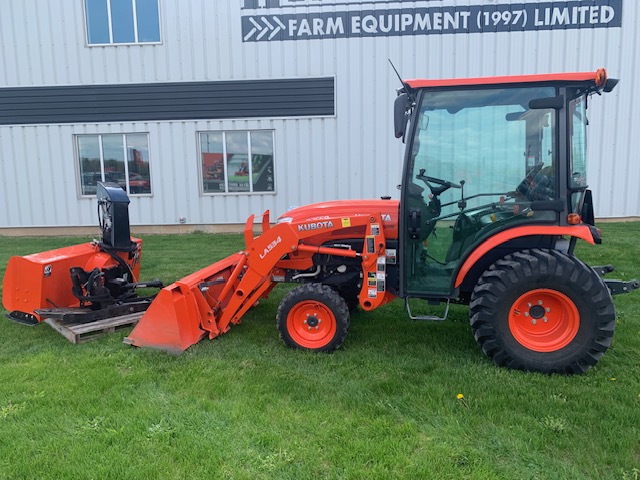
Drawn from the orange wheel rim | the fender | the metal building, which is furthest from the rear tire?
the metal building

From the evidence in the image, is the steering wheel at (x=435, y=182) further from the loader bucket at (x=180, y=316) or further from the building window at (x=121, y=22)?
the building window at (x=121, y=22)

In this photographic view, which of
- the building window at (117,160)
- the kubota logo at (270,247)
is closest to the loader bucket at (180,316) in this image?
the kubota logo at (270,247)

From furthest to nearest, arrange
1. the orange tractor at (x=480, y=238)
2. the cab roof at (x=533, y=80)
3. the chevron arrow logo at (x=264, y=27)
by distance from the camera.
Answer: the chevron arrow logo at (x=264, y=27) → the orange tractor at (x=480, y=238) → the cab roof at (x=533, y=80)

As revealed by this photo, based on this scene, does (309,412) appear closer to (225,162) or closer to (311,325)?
(311,325)

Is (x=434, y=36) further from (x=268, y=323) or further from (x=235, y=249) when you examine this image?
(x=268, y=323)

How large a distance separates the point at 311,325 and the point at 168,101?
8889mm

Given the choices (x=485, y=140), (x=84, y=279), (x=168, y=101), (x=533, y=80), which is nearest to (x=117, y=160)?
(x=168, y=101)

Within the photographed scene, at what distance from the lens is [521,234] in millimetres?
3631

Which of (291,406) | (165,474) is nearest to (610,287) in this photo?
(291,406)

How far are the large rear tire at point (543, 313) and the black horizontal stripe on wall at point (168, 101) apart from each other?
27.1ft

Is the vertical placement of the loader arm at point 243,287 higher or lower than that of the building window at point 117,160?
lower

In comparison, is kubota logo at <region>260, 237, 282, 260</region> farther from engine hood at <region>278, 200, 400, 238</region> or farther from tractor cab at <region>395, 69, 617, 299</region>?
tractor cab at <region>395, 69, 617, 299</region>

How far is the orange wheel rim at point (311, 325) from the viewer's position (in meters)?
4.20

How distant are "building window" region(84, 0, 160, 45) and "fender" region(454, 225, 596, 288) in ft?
33.4
